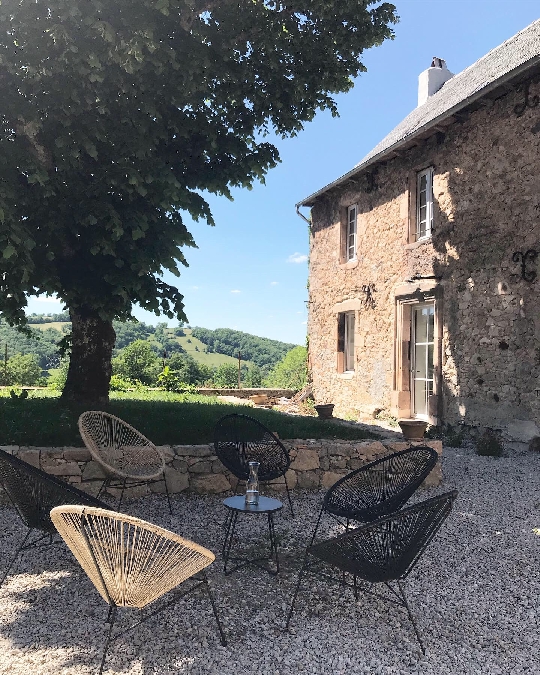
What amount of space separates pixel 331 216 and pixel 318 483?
8.80 metres

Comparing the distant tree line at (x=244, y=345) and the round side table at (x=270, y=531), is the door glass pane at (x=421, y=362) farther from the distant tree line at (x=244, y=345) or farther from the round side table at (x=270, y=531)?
the distant tree line at (x=244, y=345)

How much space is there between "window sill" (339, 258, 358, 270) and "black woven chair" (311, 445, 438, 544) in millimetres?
8480

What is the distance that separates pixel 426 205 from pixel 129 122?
6406 millimetres

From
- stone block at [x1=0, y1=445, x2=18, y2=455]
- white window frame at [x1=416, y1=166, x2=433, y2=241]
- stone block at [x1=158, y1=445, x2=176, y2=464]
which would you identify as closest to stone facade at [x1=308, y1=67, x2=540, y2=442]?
white window frame at [x1=416, y1=166, x2=433, y2=241]

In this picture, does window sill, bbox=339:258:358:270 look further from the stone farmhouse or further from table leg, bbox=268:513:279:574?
table leg, bbox=268:513:279:574

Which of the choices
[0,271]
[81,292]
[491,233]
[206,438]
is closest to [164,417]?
[206,438]

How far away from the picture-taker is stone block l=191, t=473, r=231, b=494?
554 centimetres

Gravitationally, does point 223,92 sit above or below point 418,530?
above

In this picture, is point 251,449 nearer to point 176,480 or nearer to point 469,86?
point 176,480

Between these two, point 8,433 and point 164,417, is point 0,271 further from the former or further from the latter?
point 164,417

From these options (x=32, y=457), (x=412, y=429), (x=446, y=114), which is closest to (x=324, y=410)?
(x=412, y=429)

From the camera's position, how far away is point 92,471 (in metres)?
5.23

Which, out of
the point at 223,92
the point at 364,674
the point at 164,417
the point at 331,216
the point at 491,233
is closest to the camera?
the point at 364,674

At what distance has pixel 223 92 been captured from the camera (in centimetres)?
646
